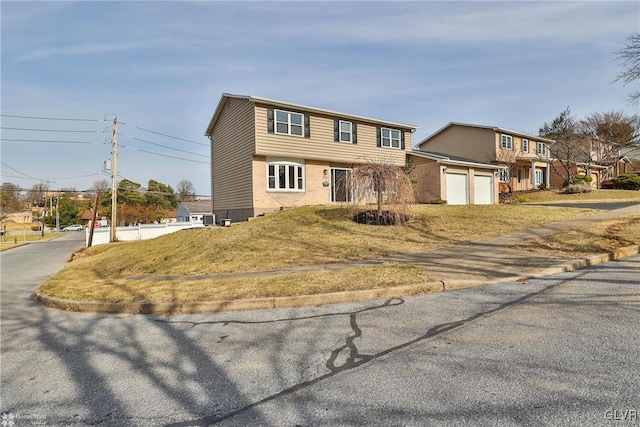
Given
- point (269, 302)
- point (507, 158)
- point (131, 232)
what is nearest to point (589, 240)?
point (269, 302)

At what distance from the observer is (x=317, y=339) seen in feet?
15.0

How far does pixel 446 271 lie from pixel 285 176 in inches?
556

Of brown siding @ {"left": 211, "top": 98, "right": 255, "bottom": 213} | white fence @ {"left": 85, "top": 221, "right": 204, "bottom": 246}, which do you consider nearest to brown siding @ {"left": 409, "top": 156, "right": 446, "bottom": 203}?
brown siding @ {"left": 211, "top": 98, "right": 255, "bottom": 213}

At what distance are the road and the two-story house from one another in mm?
31978

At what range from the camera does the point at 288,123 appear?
67.6ft

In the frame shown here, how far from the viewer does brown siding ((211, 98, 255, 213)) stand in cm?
2014

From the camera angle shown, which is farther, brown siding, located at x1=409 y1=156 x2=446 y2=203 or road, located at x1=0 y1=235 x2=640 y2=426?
brown siding, located at x1=409 y1=156 x2=446 y2=203

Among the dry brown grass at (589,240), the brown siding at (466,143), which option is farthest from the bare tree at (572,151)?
the dry brown grass at (589,240)

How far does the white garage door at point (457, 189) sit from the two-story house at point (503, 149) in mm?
8414

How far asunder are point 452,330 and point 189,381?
303 cm

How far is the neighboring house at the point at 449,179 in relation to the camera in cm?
2569

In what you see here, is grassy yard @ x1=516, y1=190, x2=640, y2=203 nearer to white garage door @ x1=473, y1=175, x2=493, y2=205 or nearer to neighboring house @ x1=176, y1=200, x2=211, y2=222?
white garage door @ x1=473, y1=175, x2=493, y2=205

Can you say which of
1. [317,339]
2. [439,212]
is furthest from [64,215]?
[317,339]

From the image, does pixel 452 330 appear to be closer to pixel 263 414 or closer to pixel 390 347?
pixel 390 347
